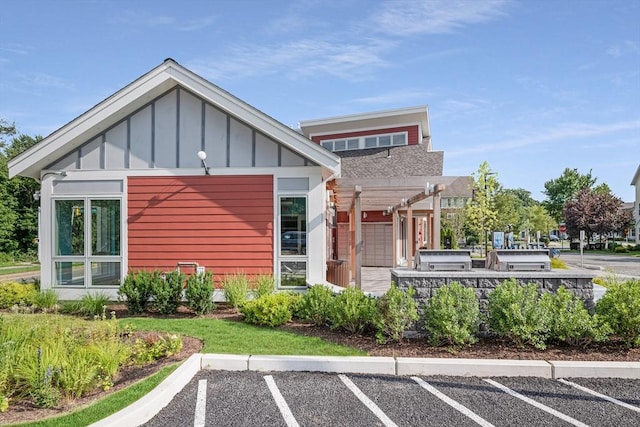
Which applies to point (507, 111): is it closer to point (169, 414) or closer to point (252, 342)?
point (252, 342)

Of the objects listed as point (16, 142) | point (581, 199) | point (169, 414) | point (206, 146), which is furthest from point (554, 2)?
point (16, 142)

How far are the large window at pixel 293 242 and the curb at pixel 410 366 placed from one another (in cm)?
425

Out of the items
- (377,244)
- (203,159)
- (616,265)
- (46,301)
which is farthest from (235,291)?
(616,265)

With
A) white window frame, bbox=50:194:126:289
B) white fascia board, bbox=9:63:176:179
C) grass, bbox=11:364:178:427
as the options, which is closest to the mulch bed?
grass, bbox=11:364:178:427

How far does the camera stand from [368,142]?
2098 centimetres

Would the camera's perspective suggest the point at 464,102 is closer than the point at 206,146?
No

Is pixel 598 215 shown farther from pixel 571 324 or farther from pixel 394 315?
pixel 394 315

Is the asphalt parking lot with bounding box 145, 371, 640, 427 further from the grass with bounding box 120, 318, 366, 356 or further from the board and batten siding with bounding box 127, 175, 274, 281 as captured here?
the board and batten siding with bounding box 127, 175, 274, 281

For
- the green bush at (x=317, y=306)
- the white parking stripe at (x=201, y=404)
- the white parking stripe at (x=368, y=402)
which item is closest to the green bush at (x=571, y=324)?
the white parking stripe at (x=368, y=402)

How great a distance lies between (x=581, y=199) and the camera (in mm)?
46469

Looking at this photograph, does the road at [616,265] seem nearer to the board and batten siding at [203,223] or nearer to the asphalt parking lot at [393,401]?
the asphalt parking lot at [393,401]

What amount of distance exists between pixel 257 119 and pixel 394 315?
5.50 m

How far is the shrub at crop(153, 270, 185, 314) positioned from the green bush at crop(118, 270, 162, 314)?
12 centimetres

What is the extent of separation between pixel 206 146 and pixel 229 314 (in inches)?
159
